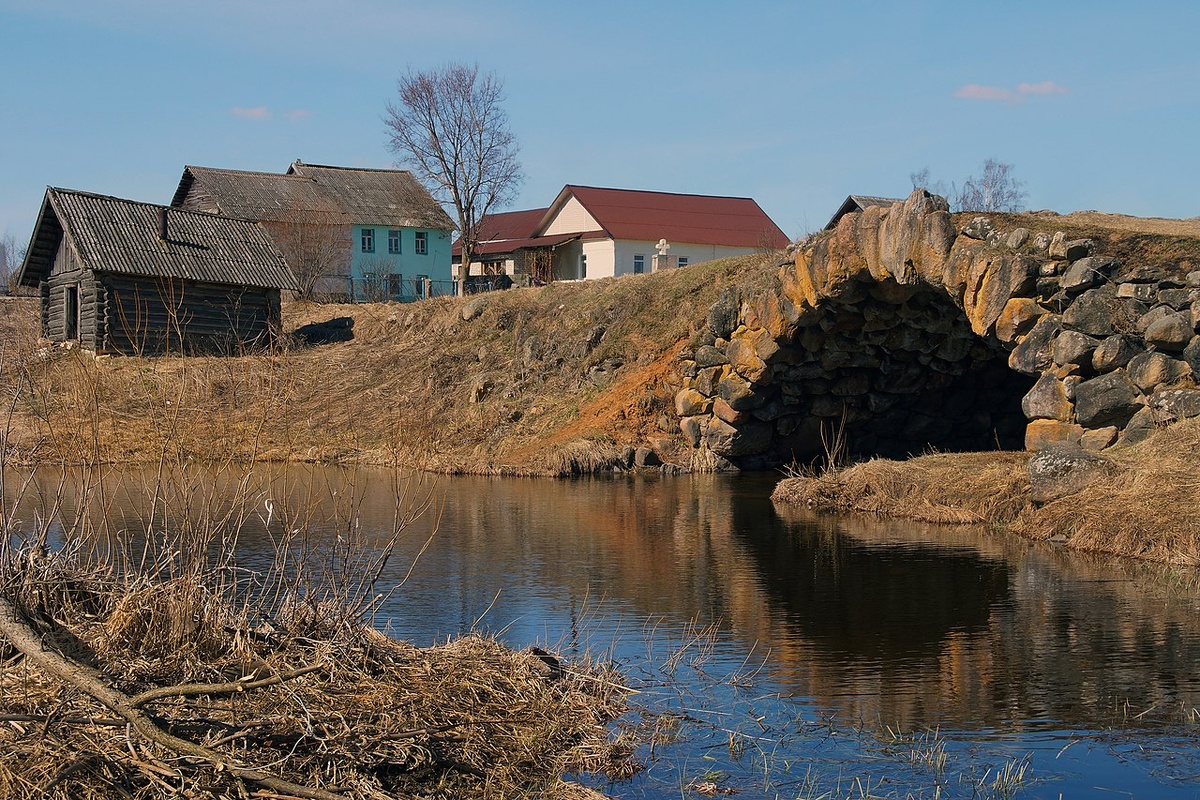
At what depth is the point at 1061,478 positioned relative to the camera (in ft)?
45.7

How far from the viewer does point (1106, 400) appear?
47.6ft

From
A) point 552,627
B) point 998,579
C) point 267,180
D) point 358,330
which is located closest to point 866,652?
point 552,627

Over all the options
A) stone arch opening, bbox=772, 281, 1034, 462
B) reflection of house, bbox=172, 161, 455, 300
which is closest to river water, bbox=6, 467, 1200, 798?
stone arch opening, bbox=772, 281, 1034, 462

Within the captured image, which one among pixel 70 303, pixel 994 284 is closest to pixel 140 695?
pixel 994 284

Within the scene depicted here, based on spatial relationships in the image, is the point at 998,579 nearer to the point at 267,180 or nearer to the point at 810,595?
the point at 810,595

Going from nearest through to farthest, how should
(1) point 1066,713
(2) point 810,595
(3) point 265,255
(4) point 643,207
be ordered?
(1) point 1066,713, (2) point 810,595, (3) point 265,255, (4) point 643,207

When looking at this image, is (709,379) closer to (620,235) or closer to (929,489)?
(929,489)

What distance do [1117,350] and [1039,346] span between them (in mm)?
1078

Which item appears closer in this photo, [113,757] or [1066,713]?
[113,757]

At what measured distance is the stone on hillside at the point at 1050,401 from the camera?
15.1 metres

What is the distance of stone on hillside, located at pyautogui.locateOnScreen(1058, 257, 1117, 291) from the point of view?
1496 centimetres

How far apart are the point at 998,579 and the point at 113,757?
29.0 feet

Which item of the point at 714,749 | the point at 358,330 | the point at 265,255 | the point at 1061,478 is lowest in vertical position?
the point at 714,749

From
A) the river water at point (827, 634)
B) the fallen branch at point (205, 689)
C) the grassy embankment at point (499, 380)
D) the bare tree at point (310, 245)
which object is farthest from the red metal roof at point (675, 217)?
the fallen branch at point (205, 689)
